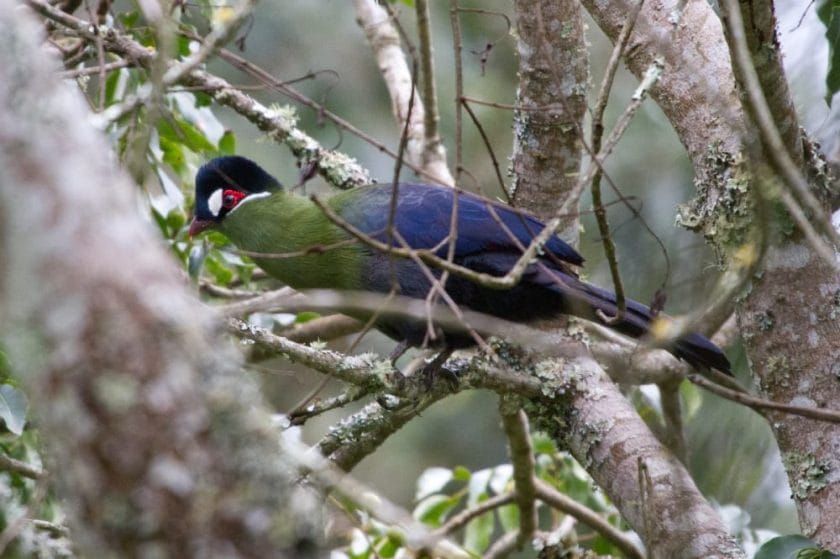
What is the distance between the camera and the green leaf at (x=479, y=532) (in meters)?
3.72

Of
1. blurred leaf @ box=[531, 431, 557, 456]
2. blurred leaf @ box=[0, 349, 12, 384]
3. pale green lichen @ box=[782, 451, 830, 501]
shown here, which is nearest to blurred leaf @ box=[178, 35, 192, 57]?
blurred leaf @ box=[0, 349, 12, 384]

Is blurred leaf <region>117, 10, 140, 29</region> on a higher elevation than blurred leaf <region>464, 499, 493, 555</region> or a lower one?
higher

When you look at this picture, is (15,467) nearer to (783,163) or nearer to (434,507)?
(434,507)

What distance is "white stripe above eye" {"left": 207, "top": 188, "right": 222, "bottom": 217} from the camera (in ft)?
12.3

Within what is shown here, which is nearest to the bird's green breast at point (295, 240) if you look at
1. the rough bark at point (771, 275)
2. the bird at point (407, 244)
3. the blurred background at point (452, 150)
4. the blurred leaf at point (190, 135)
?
the bird at point (407, 244)

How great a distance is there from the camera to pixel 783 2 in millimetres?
3080

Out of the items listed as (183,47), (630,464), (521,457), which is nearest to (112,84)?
(183,47)

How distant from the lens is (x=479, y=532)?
3.79 meters

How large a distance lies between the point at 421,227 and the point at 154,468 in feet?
8.61

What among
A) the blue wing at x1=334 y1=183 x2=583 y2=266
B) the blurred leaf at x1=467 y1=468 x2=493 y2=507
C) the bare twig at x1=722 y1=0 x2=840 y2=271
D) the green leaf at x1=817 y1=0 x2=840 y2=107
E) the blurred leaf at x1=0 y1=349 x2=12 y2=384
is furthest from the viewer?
the blurred leaf at x1=467 y1=468 x2=493 y2=507

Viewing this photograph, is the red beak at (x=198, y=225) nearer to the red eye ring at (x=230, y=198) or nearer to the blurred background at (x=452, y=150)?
the red eye ring at (x=230, y=198)

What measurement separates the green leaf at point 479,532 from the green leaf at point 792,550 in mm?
1590

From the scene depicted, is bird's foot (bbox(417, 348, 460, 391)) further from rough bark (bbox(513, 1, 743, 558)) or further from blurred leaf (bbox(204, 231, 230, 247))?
blurred leaf (bbox(204, 231, 230, 247))

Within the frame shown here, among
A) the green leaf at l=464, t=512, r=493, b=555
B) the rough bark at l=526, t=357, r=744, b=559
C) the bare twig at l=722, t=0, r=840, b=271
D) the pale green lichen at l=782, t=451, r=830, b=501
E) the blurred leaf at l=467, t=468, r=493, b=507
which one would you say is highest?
the bare twig at l=722, t=0, r=840, b=271
